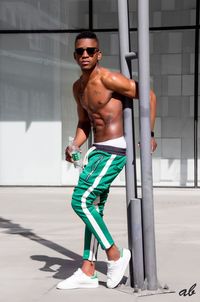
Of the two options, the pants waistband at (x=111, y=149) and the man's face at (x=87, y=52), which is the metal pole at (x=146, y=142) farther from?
the man's face at (x=87, y=52)

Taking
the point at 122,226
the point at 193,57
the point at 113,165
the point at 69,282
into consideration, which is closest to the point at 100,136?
the point at 113,165

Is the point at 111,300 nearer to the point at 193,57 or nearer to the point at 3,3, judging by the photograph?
the point at 193,57

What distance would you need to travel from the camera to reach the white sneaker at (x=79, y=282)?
5320 millimetres

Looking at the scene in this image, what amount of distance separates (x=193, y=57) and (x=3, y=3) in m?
4.33

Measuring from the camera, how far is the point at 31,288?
538cm

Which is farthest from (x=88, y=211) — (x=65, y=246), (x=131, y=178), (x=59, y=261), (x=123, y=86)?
(x=65, y=246)

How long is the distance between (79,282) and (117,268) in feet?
1.17

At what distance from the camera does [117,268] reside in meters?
5.25

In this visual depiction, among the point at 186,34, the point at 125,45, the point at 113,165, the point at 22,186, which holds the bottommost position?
the point at 22,186

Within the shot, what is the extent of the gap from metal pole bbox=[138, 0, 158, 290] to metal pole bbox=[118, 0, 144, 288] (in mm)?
62

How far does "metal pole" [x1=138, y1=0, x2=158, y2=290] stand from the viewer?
5047 mm

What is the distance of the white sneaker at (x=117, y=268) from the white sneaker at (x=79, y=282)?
155mm

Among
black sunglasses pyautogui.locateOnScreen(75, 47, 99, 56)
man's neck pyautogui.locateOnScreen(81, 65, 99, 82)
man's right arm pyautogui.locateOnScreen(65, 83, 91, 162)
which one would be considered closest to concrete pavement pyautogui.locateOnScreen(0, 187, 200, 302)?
man's right arm pyautogui.locateOnScreen(65, 83, 91, 162)

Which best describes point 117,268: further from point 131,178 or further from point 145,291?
point 131,178
